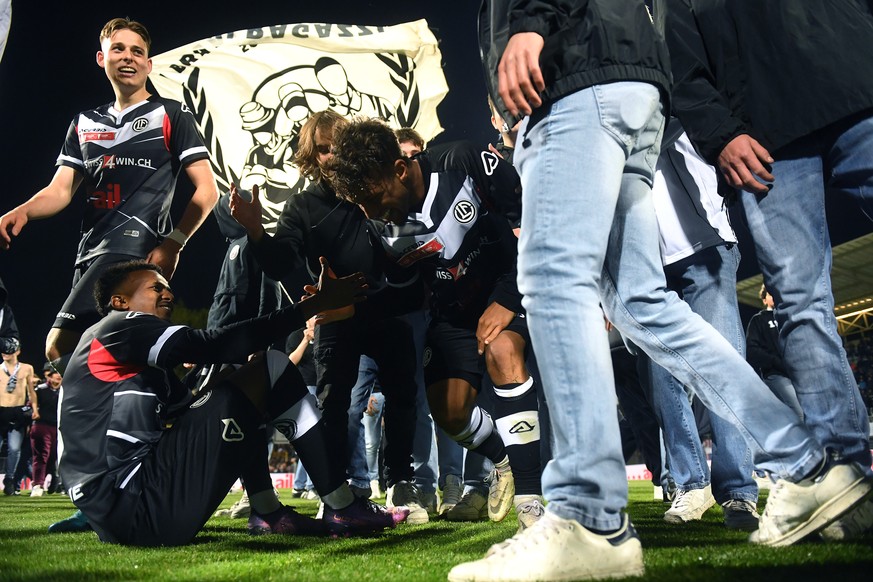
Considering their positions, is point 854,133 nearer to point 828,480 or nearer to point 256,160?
point 828,480

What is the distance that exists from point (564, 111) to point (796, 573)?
3.60 feet

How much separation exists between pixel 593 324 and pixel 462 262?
69.1 inches

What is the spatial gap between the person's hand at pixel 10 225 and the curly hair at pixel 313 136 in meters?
1.45

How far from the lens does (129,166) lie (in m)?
3.91

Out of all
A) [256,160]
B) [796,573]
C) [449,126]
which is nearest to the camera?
[796,573]

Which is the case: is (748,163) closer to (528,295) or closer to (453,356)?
(528,295)

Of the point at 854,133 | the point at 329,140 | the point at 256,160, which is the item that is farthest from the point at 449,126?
the point at 854,133

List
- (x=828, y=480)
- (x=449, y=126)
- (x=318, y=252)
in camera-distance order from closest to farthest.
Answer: (x=828, y=480) → (x=318, y=252) → (x=449, y=126)

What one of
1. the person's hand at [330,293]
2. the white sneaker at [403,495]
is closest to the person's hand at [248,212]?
the person's hand at [330,293]

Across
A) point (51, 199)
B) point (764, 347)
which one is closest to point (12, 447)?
point (51, 199)

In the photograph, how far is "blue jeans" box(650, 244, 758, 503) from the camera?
277cm

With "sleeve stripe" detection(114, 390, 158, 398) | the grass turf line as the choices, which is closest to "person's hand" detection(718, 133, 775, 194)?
the grass turf line

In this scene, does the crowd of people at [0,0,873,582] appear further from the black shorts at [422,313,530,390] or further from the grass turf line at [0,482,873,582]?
the grass turf line at [0,482,873,582]

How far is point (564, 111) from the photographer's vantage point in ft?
5.49
